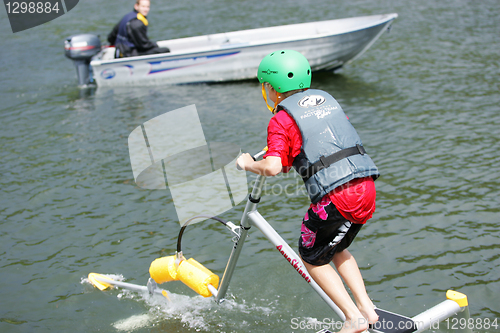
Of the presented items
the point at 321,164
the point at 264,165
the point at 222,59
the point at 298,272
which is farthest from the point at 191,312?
the point at 222,59

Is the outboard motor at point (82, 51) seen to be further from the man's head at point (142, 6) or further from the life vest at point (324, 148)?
the life vest at point (324, 148)

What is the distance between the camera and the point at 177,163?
24.2 feet

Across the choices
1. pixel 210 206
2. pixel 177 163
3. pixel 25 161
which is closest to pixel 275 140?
pixel 210 206

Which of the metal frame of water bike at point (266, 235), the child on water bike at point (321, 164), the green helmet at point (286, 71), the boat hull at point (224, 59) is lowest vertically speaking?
the boat hull at point (224, 59)

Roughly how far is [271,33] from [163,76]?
13.6ft

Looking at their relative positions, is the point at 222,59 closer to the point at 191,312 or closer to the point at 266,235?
the point at 191,312

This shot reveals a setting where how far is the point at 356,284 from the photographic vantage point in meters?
3.07

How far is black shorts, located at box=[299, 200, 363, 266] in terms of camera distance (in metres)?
2.87

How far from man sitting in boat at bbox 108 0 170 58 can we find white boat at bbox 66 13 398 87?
47cm

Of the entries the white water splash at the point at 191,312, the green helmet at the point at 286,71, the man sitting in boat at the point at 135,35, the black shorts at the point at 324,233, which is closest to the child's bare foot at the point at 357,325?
the black shorts at the point at 324,233

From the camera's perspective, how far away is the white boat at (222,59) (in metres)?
11.8

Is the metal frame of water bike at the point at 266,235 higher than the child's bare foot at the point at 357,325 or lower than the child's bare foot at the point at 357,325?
higher

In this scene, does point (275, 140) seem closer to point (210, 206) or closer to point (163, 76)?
point (210, 206)

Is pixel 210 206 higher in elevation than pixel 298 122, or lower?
lower
